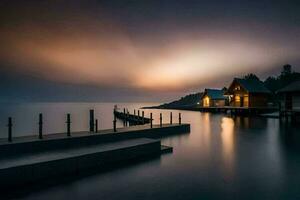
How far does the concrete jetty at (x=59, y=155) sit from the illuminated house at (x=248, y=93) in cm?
3690

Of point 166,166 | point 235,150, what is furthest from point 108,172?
point 235,150

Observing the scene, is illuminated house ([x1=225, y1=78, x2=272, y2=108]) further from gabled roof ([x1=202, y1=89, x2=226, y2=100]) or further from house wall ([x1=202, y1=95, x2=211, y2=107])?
house wall ([x1=202, y1=95, x2=211, y2=107])

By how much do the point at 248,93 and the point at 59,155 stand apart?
42.5 meters

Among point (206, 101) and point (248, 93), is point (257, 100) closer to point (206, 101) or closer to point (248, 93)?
point (248, 93)

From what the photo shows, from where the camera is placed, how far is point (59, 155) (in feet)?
28.6

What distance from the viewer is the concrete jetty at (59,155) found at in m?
7.14

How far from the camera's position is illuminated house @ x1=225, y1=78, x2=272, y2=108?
44500mm

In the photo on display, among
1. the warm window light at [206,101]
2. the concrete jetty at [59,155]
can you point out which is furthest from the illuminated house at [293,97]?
the warm window light at [206,101]

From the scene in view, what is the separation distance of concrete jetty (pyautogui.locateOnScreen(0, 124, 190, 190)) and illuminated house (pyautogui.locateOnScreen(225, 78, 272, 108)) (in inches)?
1453

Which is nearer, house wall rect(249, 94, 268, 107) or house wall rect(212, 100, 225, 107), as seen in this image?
house wall rect(249, 94, 268, 107)

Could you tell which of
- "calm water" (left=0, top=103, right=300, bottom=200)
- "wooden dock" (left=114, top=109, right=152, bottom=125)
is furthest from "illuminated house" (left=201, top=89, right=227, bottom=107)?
"calm water" (left=0, top=103, right=300, bottom=200)

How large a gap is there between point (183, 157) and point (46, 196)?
6653 millimetres

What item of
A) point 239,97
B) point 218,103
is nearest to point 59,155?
point 239,97

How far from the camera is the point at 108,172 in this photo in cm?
835
